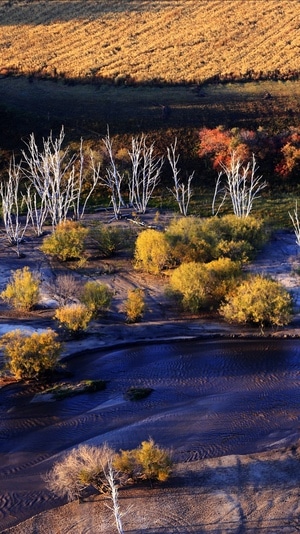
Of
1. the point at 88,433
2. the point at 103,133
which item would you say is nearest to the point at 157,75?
the point at 103,133

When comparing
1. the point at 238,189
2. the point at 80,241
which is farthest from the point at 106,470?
the point at 238,189

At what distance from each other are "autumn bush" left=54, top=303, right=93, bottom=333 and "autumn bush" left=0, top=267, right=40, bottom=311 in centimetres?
236

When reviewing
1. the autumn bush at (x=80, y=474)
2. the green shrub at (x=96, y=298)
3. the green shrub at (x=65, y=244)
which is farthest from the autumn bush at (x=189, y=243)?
the autumn bush at (x=80, y=474)

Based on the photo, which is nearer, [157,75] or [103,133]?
[103,133]

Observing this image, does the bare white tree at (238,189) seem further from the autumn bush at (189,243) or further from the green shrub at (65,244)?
the green shrub at (65,244)

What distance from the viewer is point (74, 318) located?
30875mm

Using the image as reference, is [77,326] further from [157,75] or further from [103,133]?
[157,75]

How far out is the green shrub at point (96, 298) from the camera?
107ft

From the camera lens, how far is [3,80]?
214 ft

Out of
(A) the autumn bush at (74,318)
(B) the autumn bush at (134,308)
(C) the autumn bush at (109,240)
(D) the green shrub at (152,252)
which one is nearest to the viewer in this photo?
(A) the autumn bush at (74,318)

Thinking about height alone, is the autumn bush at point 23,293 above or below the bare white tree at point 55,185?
below

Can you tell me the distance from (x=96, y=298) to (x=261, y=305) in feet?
24.2

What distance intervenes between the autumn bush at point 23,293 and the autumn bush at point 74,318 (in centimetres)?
236

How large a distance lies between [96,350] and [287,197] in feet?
76.2
